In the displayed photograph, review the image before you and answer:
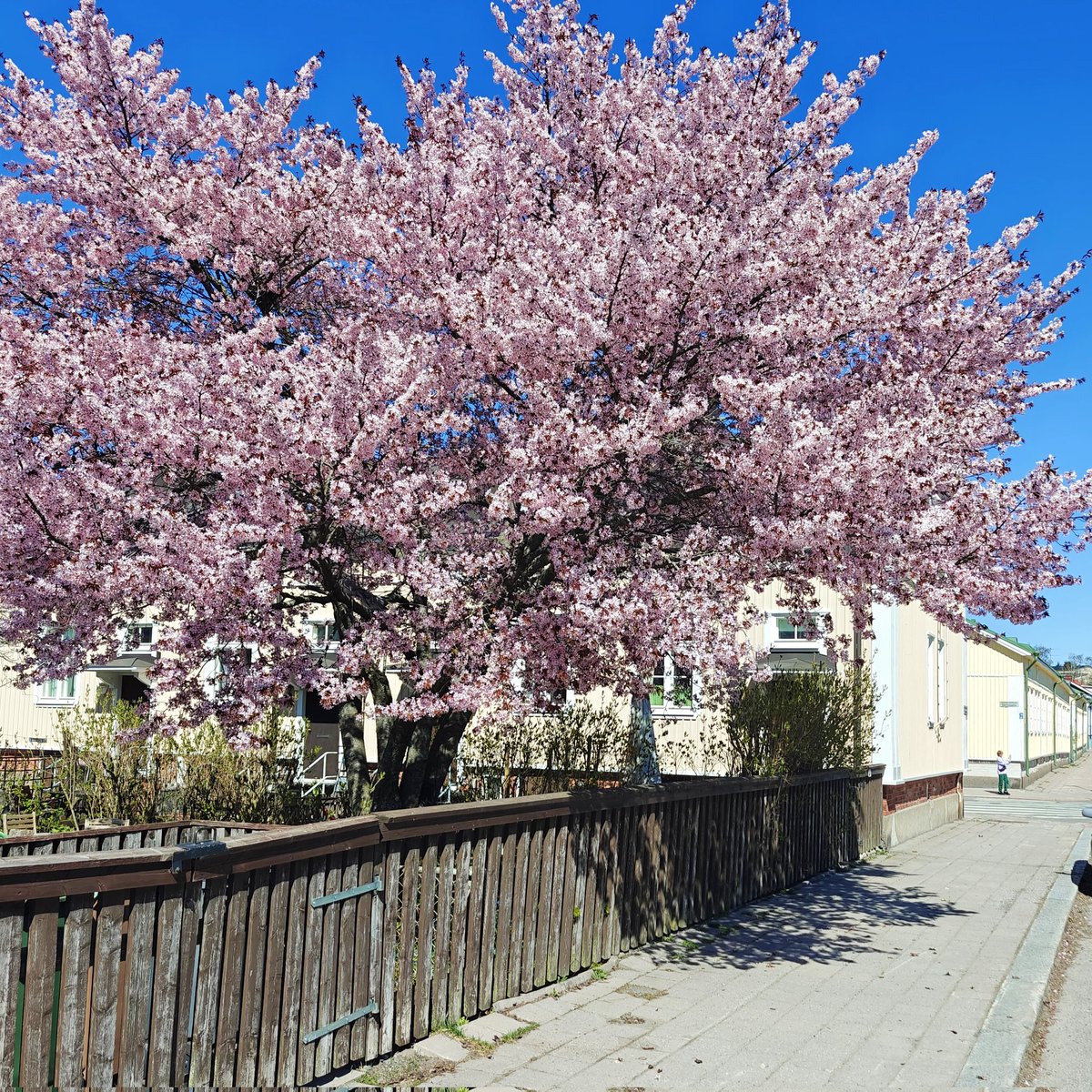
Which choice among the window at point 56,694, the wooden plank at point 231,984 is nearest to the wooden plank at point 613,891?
the wooden plank at point 231,984

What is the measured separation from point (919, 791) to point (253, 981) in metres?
16.1

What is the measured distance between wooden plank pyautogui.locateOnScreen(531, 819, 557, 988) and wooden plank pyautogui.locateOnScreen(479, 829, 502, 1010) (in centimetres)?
47

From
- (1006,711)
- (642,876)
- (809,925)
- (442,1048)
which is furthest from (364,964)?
(1006,711)

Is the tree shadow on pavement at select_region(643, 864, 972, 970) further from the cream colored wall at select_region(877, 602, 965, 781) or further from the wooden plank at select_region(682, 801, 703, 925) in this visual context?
the cream colored wall at select_region(877, 602, 965, 781)

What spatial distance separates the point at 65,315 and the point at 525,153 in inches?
165

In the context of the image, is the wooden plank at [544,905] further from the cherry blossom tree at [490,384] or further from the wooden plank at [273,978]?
the wooden plank at [273,978]

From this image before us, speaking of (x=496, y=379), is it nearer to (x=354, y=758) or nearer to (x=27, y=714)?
(x=354, y=758)

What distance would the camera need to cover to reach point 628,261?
287 inches

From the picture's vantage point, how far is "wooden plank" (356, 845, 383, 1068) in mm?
5445

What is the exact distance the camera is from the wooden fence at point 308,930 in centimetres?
398

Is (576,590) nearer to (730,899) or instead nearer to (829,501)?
(829,501)

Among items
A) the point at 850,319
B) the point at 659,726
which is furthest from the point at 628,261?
the point at 659,726

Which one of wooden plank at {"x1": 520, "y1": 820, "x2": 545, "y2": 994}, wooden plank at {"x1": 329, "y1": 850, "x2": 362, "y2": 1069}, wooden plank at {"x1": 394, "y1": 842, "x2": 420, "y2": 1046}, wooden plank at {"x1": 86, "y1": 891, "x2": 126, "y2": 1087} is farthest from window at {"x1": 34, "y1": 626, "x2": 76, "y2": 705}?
wooden plank at {"x1": 86, "y1": 891, "x2": 126, "y2": 1087}

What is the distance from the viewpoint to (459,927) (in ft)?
20.4
